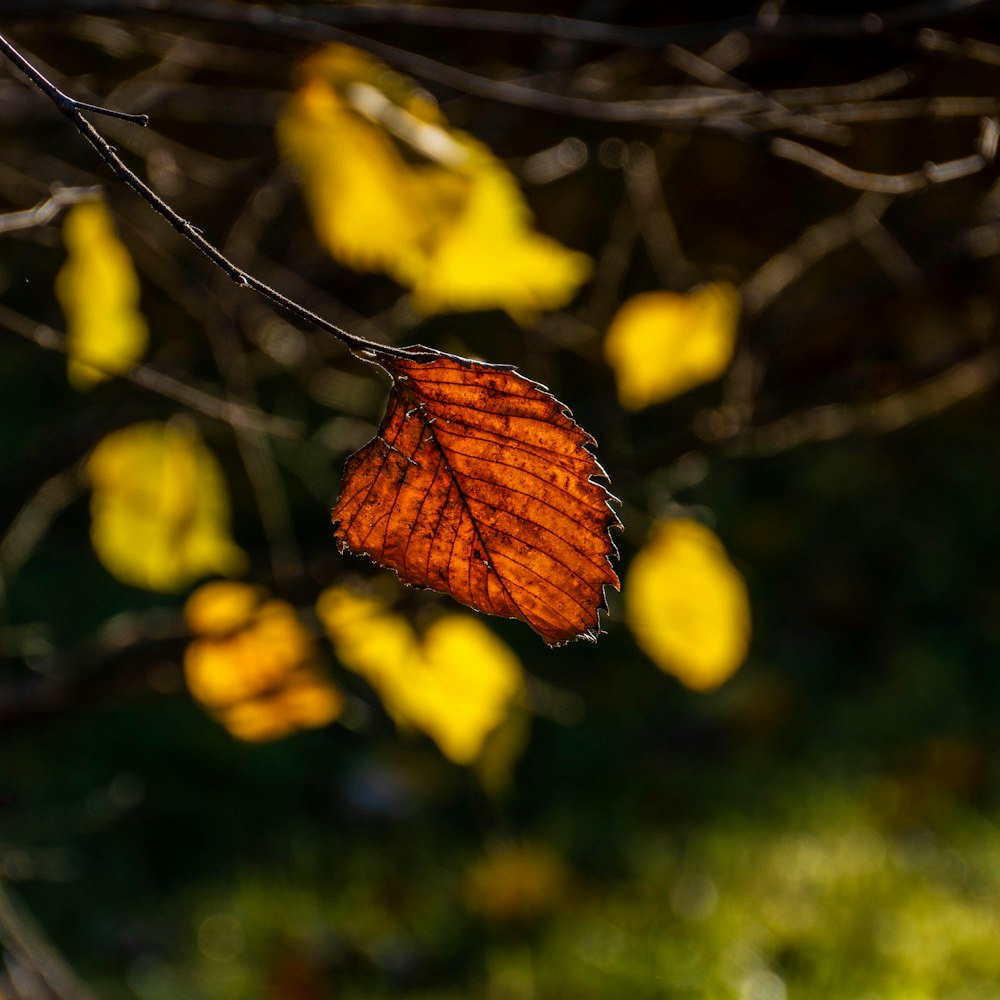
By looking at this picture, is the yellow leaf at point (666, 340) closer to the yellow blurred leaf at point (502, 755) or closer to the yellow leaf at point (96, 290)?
the yellow leaf at point (96, 290)

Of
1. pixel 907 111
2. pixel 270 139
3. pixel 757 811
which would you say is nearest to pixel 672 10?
pixel 907 111

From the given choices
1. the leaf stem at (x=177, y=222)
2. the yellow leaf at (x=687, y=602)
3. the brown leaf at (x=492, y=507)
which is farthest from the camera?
the yellow leaf at (x=687, y=602)

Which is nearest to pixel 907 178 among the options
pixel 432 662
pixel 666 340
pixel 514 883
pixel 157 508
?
pixel 666 340

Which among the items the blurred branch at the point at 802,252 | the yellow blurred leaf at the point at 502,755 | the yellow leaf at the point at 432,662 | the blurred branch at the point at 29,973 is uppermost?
the blurred branch at the point at 802,252

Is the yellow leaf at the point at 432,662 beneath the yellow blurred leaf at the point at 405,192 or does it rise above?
beneath

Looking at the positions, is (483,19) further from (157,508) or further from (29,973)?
(29,973)

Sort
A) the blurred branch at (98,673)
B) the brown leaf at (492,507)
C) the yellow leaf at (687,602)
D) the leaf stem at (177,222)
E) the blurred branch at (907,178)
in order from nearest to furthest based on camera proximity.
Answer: the leaf stem at (177,222) < the brown leaf at (492,507) < the blurred branch at (907,178) < the yellow leaf at (687,602) < the blurred branch at (98,673)

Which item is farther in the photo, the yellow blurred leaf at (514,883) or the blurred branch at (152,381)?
the yellow blurred leaf at (514,883)

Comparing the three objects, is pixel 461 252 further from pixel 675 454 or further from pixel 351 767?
pixel 351 767

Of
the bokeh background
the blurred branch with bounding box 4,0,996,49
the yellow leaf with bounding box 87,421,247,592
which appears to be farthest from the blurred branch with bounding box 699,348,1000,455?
the yellow leaf with bounding box 87,421,247,592

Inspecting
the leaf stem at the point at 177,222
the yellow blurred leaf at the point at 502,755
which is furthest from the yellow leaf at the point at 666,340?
the yellow blurred leaf at the point at 502,755
